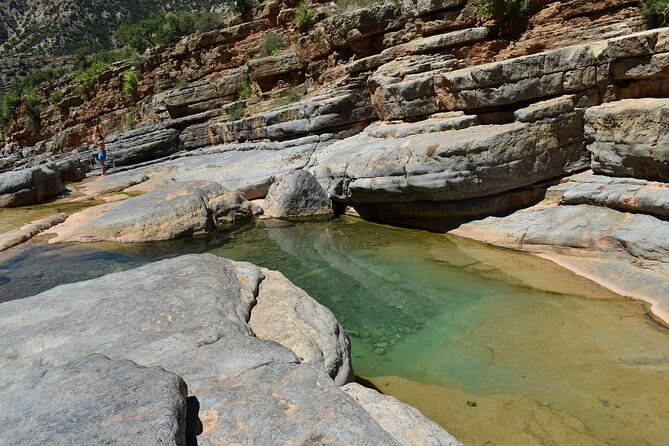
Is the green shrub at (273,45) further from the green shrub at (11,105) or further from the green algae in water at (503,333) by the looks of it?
the green shrub at (11,105)

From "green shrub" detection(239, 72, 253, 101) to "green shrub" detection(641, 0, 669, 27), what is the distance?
47.1 ft

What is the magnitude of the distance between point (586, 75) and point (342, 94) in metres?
6.63

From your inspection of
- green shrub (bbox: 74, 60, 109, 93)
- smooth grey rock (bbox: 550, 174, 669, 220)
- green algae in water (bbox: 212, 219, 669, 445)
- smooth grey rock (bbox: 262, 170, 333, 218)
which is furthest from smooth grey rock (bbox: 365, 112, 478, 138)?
green shrub (bbox: 74, 60, 109, 93)

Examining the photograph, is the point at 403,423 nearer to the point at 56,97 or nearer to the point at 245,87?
the point at 245,87

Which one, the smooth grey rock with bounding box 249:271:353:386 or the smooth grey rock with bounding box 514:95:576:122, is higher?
the smooth grey rock with bounding box 514:95:576:122

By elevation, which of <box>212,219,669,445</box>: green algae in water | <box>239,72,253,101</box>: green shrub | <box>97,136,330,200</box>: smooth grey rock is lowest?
<box>212,219,669,445</box>: green algae in water

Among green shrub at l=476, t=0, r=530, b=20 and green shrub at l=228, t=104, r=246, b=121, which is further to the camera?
green shrub at l=228, t=104, r=246, b=121

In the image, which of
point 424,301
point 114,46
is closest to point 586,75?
Result: point 424,301

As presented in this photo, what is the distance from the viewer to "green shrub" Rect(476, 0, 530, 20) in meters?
10.8

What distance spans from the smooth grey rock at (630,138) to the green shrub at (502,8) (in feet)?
14.6

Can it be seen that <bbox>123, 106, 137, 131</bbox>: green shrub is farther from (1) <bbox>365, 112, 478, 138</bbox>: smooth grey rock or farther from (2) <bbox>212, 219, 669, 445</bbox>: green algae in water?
(2) <bbox>212, 219, 669, 445</bbox>: green algae in water

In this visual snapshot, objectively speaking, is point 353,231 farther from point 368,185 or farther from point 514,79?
point 514,79

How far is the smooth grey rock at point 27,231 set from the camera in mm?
8880

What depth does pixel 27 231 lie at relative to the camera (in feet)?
31.1
